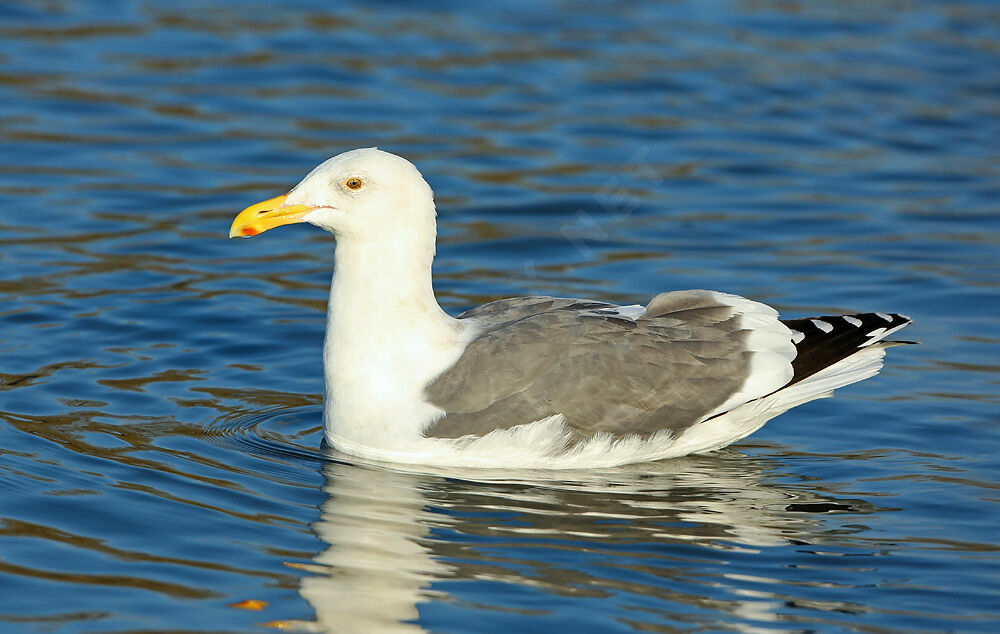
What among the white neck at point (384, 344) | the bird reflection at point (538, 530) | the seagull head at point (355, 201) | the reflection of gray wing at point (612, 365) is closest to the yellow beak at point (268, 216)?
the seagull head at point (355, 201)

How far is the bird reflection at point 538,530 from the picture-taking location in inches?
252

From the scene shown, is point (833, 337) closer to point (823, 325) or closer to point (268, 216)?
point (823, 325)

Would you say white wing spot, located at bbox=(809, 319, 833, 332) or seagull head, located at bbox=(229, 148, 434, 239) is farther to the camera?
white wing spot, located at bbox=(809, 319, 833, 332)

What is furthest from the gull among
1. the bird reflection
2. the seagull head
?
the bird reflection

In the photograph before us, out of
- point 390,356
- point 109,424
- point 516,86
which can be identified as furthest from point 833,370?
point 516,86

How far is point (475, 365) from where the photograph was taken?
781 cm

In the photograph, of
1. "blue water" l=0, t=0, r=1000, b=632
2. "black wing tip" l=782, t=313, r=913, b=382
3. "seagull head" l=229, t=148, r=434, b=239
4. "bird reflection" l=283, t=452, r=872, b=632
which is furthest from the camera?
"black wing tip" l=782, t=313, r=913, b=382

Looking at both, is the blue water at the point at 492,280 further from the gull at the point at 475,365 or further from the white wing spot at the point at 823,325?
the white wing spot at the point at 823,325

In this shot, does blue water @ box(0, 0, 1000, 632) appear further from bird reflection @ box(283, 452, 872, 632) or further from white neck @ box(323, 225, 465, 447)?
white neck @ box(323, 225, 465, 447)

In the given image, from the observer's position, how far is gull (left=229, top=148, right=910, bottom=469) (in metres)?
7.77

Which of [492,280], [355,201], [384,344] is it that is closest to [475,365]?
A: [384,344]

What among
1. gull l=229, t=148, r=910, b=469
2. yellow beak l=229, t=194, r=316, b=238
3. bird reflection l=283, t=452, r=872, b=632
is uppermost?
yellow beak l=229, t=194, r=316, b=238

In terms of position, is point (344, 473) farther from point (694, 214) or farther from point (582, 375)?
point (694, 214)

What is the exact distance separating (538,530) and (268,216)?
2100 mm
